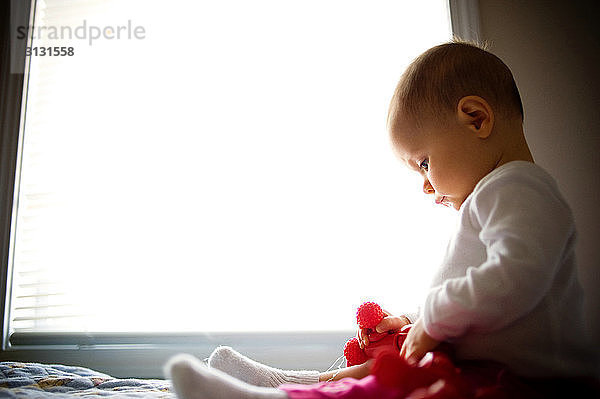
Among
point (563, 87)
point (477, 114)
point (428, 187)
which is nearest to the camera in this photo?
point (477, 114)

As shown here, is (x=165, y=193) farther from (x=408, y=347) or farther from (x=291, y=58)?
(x=408, y=347)

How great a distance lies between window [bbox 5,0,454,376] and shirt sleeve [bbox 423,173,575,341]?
0.66 metres

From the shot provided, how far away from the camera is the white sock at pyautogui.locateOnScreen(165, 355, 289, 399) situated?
62cm

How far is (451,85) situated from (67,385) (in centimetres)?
97

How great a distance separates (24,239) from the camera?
64.9 inches

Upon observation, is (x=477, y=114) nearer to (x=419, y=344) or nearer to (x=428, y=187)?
(x=428, y=187)

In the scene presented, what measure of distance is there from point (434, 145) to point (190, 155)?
92cm

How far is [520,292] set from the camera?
2.27 feet

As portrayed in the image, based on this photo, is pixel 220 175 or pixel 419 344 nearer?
pixel 419 344

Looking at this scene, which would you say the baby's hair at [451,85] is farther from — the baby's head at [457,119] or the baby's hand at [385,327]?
the baby's hand at [385,327]

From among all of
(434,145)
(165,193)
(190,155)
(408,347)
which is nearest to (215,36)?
(190,155)

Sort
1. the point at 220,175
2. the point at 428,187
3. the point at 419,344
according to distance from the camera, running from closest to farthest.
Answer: the point at 419,344 → the point at 428,187 → the point at 220,175

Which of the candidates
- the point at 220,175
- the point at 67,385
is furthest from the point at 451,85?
the point at 67,385

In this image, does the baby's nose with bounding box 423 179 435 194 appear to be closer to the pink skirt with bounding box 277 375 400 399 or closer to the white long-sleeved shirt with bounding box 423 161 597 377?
the white long-sleeved shirt with bounding box 423 161 597 377
